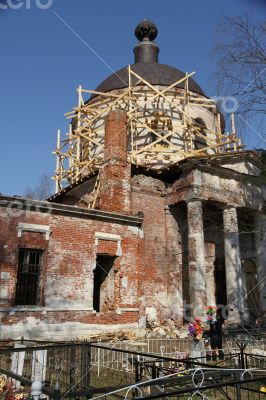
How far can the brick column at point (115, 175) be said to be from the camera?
1591 centimetres

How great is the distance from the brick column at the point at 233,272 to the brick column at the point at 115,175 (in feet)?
16.1

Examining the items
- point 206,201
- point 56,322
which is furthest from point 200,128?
point 56,322

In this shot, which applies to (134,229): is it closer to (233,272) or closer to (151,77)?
(233,272)

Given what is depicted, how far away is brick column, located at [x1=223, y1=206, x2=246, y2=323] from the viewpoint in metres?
16.4

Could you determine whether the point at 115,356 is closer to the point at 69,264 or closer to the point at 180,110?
the point at 69,264

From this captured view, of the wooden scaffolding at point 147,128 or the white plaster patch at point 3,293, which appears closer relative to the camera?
the white plaster patch at point 3,293

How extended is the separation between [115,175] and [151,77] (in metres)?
11.0

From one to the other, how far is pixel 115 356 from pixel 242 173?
11947 millimetres

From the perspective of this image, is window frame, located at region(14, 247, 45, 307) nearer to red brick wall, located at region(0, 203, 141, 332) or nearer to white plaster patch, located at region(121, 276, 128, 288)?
red brick wall, located at region(0, 203, 141, 332)

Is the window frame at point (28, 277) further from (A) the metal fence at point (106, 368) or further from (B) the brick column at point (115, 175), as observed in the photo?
(B) the brick column at point (115, 175)

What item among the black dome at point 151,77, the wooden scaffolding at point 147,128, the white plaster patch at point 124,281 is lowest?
the white plaster patch at point 124,281

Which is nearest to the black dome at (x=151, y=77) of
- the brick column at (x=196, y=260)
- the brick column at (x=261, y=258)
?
the brick column at (x=261, y=258)

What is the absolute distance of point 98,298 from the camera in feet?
49.8

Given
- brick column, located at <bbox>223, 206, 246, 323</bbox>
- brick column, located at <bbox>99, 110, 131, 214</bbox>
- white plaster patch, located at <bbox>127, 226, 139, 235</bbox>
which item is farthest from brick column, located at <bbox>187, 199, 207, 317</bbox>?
brick column, located at <bbox>99, 110, 131, 214</bbox>
